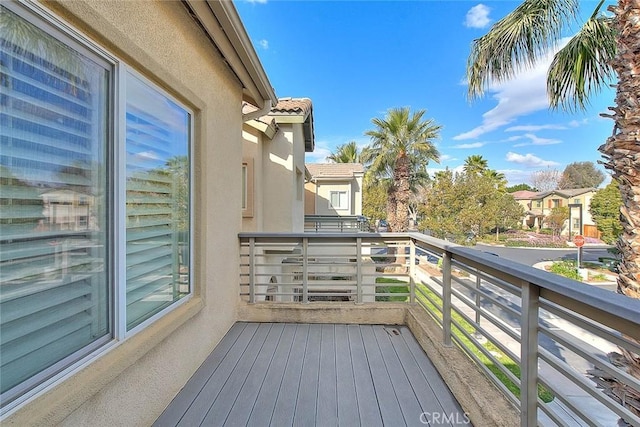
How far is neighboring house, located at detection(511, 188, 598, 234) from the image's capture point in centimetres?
3002

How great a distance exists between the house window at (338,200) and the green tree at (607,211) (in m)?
17.8

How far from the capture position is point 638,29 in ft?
10.4

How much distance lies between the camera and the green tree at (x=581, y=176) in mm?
44091

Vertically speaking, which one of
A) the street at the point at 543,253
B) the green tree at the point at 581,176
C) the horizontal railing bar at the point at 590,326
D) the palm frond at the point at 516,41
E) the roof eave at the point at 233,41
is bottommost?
the street at the point at 543,253

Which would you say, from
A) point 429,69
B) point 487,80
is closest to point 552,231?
point 429,69

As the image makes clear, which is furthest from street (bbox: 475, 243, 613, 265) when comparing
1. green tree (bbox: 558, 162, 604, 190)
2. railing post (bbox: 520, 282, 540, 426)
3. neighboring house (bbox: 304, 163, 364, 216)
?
green tree (bbox: 558, 162, 604, 190)

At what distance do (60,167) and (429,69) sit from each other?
20.5 meters

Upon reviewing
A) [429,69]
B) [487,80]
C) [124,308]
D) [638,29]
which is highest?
[429,69]

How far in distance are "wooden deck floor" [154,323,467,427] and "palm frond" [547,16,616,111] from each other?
204 inches

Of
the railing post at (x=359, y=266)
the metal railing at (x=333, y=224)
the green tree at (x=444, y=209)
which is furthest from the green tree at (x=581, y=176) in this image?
the railing post at (x=359, y=266)

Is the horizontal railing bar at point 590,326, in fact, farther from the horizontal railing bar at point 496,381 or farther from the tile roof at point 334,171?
the tile roof at point 334,171

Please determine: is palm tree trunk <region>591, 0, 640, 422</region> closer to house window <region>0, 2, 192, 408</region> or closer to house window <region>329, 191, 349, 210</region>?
house window <region>0, 2, 192, 408</region>

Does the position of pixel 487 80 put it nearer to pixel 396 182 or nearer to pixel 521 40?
pixel 521 40

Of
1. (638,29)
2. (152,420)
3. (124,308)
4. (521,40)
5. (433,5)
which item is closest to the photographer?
(124,308)
